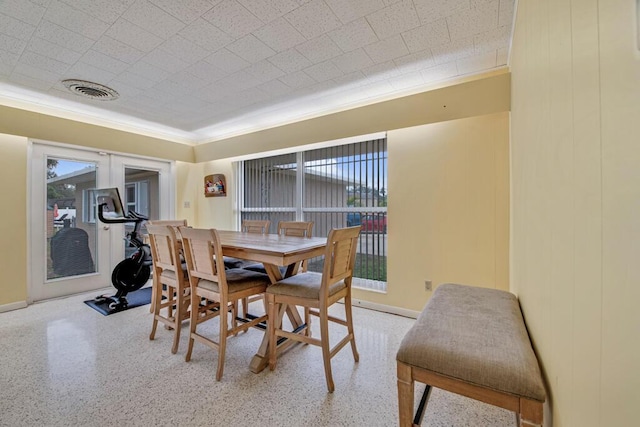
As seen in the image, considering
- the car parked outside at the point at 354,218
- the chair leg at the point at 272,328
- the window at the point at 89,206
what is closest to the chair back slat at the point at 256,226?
the car parked outside at the point at 354,218

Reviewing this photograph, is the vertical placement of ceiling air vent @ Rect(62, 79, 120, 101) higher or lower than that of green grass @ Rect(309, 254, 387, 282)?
higher

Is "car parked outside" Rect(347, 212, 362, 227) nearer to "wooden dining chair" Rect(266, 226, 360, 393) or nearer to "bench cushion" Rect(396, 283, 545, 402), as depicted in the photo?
"wooden dining chair" Rect(266, 226, 360, 393)

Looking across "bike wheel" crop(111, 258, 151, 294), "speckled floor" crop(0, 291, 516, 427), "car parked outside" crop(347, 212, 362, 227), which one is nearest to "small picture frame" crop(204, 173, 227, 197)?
"bike wheel" crop(111, 258, 151, 294)

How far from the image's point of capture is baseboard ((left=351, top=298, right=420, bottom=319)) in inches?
118

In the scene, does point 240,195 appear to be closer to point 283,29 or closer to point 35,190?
point 35,190

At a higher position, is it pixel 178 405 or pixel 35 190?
pixel 35 190

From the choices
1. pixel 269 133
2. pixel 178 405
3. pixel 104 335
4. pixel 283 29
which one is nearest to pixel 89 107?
pixel 269 133

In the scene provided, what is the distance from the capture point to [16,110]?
10.4ft

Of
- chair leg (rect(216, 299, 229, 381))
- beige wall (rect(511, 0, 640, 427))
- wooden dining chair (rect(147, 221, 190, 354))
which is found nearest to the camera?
beige wall (rect(511, 0, 640, 427))

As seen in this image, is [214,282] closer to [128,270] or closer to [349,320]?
[349,320]

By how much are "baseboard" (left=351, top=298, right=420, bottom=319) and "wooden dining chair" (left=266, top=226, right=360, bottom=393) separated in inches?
42.8

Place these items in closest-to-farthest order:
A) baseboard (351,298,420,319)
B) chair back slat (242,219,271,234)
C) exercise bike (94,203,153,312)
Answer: baseboard (351,298,420,319) → exercise bike (94,203,153,312) → chair back slat (242,219,271,234)

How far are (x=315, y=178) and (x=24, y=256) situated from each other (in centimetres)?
379

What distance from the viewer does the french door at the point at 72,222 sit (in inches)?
137
